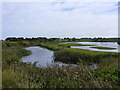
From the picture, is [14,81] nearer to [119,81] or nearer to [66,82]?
[66,82]

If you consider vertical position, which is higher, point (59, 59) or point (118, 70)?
point (118, 70)

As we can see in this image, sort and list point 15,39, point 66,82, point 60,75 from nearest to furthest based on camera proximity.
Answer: point 66,82
point 60,75
point 15,39

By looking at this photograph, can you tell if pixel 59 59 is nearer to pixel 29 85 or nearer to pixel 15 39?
pixel 29 85

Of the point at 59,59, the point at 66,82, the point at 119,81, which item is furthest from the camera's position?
the point at 59,59

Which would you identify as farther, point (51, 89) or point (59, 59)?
point (59, 59)

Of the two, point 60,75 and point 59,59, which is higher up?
point 60,75

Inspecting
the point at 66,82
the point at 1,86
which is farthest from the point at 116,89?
the point at 1,86

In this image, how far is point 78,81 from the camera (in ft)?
13.7

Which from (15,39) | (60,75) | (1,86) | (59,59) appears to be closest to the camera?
(1,86)

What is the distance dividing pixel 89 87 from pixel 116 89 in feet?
2.10

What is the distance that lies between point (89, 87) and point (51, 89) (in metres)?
0.89

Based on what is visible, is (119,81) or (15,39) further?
(15,39)

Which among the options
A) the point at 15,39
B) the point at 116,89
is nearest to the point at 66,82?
the point at 116,89

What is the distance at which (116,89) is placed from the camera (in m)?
3.79
